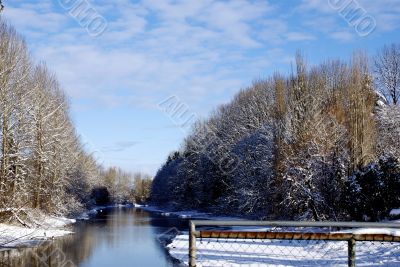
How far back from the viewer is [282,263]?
14.0 metres

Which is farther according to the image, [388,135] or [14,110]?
[388,135]

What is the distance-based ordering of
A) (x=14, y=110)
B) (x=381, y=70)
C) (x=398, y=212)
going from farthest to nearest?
(x=381, y=70)
(x=14, y=110)
(x=398, y=212)

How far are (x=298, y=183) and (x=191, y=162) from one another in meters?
34.9

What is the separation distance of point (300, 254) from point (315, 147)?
38.9 ft

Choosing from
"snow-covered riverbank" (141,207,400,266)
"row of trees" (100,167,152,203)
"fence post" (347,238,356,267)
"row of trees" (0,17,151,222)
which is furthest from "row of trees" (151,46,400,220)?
"row of trees" (100,167,152,203)

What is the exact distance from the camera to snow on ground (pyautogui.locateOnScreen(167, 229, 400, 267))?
43.5ft

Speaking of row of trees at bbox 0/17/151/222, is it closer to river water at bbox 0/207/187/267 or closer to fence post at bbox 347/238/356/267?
river water at bbox 0/207/187/267

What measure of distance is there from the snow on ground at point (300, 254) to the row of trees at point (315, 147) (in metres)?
5.22

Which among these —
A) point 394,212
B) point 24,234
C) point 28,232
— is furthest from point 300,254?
point 28,232

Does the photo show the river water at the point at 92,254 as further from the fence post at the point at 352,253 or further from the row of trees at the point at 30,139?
the fence post at the point at 352,253

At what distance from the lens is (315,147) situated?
1064 inches

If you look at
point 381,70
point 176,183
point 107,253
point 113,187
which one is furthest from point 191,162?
point 113,187

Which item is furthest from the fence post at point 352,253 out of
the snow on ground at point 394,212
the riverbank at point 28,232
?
the riverbank at point 28,232

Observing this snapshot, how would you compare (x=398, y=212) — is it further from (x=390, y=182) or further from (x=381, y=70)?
(x=381, y=70)
